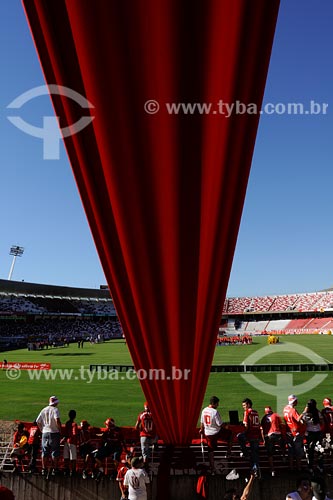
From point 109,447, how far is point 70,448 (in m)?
0.71

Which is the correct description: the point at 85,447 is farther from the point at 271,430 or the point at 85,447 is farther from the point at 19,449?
the point at 271,430

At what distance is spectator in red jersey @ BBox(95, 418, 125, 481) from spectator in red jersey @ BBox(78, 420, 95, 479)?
0.19 m

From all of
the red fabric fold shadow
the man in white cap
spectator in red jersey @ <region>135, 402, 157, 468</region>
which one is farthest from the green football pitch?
the red fabric fold shadow

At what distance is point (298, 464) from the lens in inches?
280

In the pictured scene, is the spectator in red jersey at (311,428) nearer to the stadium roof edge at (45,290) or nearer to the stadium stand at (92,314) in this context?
the stadium stand at (92,314)

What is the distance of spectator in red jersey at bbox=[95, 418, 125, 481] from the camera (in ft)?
23.9

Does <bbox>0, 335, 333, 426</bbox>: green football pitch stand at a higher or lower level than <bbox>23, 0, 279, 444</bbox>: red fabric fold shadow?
lower

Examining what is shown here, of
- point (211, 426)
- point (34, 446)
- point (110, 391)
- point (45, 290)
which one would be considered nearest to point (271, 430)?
point (211, 426)

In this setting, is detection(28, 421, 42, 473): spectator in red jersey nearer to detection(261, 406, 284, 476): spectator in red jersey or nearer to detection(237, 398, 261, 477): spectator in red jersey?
detection(237, 398, 261, 477): spectator in red jersey

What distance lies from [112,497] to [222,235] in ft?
18.9

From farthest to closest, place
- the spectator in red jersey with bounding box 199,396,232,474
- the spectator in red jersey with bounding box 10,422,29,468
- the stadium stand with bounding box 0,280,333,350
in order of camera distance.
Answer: the stadium stand with bounding box 0,280,333,350, the spectator in red jersey with bounding box 10,422,29,468, the spectator in red jersey with bounding box 199,396,232,474

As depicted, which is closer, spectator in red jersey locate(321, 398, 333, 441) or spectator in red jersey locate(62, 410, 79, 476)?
spectator in red jersey locate(62, 410, 79, 476)

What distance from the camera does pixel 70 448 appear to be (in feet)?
24.2

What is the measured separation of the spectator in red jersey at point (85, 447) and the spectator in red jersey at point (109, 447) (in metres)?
0.19
